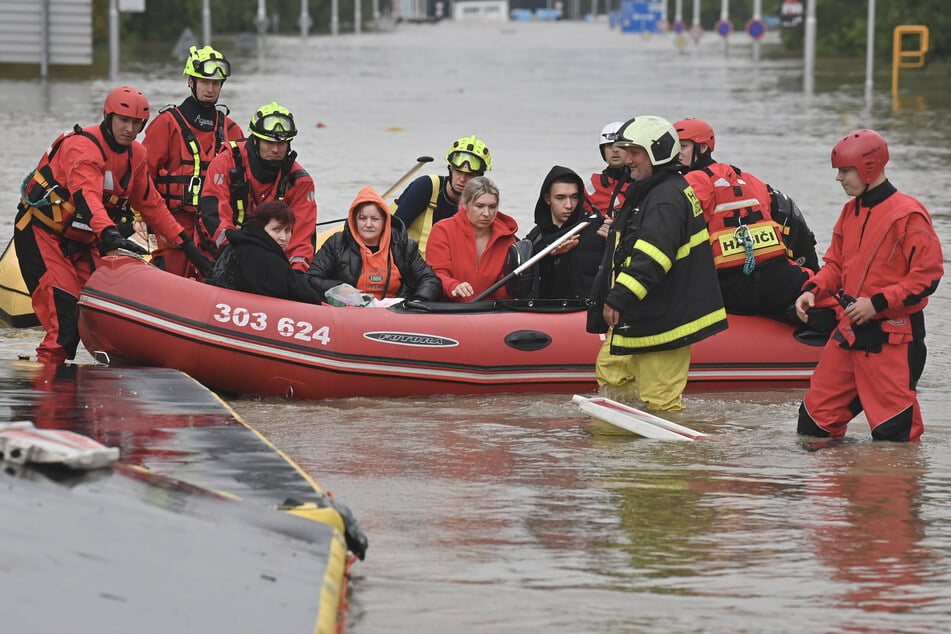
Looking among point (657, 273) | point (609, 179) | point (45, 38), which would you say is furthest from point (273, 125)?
point (45, 38)

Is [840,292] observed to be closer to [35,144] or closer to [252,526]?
[252,526]

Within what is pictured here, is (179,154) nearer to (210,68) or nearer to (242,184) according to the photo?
(210,68)

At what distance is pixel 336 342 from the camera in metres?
7.98

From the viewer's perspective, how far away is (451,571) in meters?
Answer: 4.95

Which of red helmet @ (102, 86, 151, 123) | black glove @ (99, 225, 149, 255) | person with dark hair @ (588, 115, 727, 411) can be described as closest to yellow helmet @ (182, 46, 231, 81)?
red helmet @ (102, 86, 151, 123)

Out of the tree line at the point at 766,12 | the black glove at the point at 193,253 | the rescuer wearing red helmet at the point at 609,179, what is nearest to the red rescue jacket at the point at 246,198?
the black glove at the point at 193,253

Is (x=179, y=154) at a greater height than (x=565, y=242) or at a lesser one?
greater

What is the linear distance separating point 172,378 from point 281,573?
309 cm

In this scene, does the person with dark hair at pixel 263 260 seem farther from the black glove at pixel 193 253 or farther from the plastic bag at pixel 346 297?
the black glove at pixel 193 253

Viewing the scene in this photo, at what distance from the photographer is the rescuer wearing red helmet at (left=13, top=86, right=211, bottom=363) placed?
7.85 m

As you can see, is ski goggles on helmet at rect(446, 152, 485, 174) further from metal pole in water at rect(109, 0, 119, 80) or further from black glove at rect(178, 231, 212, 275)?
metal pole in water at rect(109, 0, 119, 80)

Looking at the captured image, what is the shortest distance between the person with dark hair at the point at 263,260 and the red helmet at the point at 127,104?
0.72 m

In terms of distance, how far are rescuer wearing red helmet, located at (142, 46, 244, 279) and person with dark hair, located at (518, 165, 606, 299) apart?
1804 millimetres

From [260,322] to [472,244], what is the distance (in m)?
1.36
